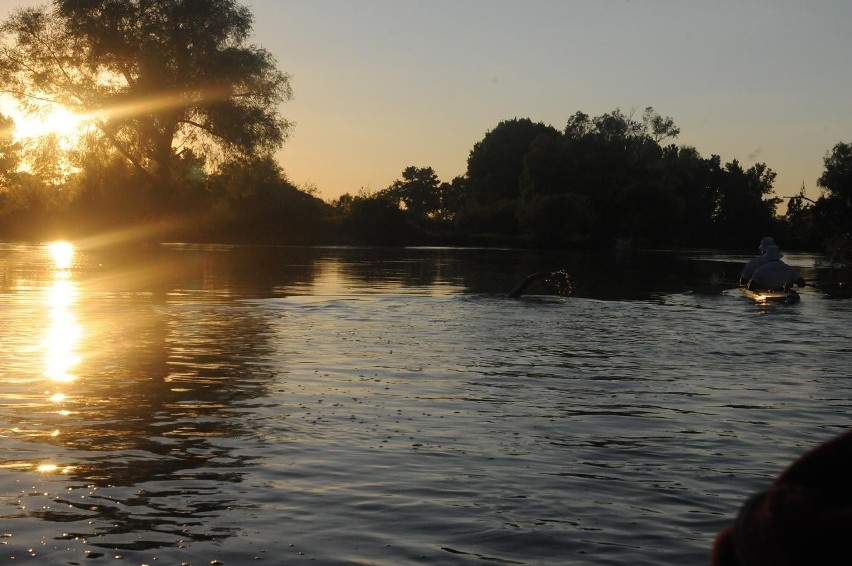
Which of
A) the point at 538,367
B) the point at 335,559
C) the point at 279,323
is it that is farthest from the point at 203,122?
the point at 335,559

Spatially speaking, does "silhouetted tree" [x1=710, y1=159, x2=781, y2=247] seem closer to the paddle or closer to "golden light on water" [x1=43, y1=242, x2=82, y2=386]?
the paddle

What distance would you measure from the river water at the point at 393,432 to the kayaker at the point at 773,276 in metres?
7.24

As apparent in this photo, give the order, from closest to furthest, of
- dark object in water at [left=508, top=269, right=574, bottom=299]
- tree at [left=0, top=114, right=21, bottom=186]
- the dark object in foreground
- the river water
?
1. the dark object in foreground
2. the river water
3. dark object in water at [left=508, top=269, right=574, bottom=299]
4. tree at [left=0, top=114, right=21, bottom=186]

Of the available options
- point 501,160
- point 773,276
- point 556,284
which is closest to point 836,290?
point 773,276

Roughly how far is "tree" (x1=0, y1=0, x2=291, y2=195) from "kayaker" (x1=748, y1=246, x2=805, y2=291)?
36915 millimetres

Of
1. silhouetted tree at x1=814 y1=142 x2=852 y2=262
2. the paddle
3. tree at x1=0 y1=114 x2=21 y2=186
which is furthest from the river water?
tree at x1=0 y1=114 x2=21 y2=186

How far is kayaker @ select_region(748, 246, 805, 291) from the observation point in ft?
104

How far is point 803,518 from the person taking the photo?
1.70m

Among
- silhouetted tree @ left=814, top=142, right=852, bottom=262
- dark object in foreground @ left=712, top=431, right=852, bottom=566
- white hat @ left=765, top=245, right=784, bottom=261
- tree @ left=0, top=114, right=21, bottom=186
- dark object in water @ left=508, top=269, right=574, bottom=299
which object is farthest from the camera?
tree @ left=0, top=114, right=21, bottom=186

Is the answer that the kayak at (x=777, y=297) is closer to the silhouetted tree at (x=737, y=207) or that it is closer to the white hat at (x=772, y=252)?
the white hat at (x=772, y=252)

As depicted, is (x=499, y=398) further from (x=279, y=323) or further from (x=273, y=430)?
(x=279, y=323)

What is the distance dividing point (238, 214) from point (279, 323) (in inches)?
2700

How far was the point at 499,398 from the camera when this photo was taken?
509 inches

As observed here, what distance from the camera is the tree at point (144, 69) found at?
60.3 meters
